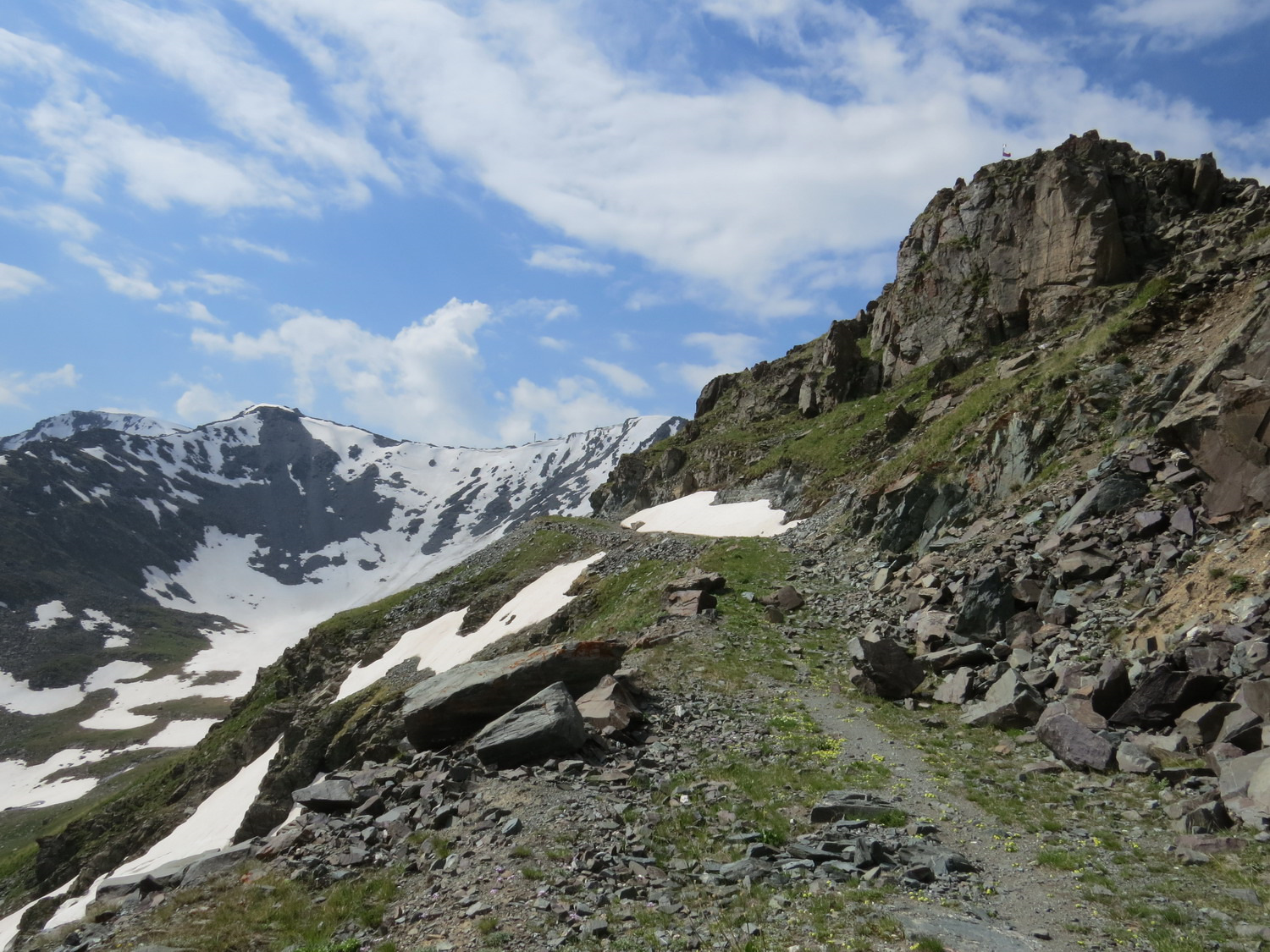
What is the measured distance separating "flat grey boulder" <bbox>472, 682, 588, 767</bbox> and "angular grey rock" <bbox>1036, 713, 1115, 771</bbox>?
Answer: 11.1 metres

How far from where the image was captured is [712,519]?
61656 mm

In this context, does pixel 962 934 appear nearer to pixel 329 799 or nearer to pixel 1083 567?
pixel 329 799

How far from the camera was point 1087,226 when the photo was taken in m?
60.1

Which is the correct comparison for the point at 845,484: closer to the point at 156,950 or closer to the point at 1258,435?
the point at 1258,435

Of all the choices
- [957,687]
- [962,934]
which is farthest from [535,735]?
[957,687]

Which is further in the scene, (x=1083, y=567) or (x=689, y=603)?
(x=689, y=603)

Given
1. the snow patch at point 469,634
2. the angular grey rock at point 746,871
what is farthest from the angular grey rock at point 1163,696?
the snow patch at point 469,634

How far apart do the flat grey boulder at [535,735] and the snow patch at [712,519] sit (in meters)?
33.8

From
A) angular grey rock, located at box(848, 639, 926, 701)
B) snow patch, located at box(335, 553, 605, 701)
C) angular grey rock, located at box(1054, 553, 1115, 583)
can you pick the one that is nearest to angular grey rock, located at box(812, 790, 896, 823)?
angular grey rock, located at box(848, 639, 926, 701)

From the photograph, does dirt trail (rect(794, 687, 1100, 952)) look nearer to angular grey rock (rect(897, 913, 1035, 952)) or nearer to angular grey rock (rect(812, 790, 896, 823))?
angular grey rock (rect(897, 913, 1035, 952))

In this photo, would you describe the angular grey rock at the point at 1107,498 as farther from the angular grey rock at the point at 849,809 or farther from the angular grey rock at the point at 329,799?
the angular grey rock at the point at 329,799

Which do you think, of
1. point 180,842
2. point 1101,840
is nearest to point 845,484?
point 1101,840

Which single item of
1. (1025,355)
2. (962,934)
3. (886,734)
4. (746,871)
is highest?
(1025,355)

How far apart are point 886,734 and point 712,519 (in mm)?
42959
